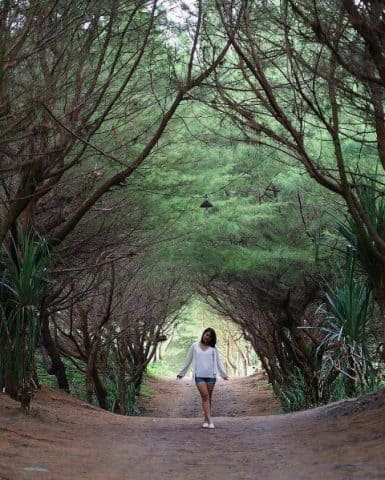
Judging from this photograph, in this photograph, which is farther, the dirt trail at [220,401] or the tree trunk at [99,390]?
the dirt trail at [220,401]

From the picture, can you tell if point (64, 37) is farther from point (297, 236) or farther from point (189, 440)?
point (297, 236)

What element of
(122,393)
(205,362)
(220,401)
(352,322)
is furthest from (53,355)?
(220,401)

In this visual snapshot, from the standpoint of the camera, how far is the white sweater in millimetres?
9492

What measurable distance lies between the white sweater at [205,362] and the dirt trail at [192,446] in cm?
79

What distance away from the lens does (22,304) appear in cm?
816

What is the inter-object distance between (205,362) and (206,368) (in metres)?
0.08

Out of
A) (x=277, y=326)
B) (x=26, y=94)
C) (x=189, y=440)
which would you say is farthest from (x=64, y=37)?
(x=277, y=326)

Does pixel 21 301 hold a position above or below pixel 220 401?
above

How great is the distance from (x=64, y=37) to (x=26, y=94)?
2.31 ft

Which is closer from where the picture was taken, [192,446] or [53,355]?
[192,446]

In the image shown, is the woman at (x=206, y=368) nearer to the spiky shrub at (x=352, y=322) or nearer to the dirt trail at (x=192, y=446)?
the dirt trail at (x=192, y=446)

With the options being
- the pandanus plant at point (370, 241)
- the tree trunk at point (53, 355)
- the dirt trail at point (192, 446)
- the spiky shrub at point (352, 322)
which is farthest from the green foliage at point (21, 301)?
the tree trunk at point (53, 355)

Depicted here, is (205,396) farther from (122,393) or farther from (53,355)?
(122,393)

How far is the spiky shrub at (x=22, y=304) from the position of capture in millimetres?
8117
